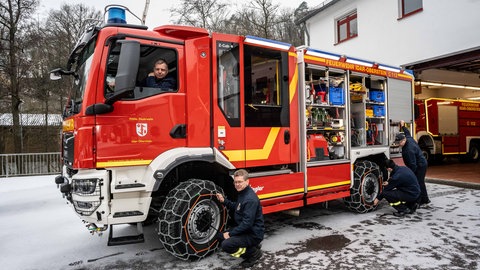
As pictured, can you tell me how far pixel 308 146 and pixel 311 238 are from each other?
1.48 metres

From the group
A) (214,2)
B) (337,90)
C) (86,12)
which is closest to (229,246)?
(337,90)

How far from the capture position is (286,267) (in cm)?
395

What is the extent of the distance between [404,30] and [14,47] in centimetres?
1805

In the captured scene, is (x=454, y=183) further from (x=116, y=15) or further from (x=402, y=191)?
(x=116, y=15)

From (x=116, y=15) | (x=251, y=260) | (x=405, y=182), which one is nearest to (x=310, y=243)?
(x=251, y=260)

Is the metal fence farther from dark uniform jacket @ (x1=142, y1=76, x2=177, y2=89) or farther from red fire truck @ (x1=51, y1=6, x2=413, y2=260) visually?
dark uniform jacket @ (x1=142, y1=76, x2=177, y2=89)

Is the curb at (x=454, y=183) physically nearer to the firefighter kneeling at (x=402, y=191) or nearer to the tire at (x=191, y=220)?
the firefighter kneeling at (x=402, y=191)

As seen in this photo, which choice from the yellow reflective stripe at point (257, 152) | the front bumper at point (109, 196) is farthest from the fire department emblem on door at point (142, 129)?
the yellow reflective stripe at point (257, 152)

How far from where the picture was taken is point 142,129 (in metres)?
3.96

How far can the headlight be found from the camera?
12.1 ft

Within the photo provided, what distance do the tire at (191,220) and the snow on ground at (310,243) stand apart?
0.71ft

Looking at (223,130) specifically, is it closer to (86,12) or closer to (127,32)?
(127,32)

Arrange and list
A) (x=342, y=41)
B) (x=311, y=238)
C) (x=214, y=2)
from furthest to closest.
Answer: (x=214, y=2) < (x=342, y=41) < (x=311, y=238)

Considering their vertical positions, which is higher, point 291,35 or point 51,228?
point 291,35
